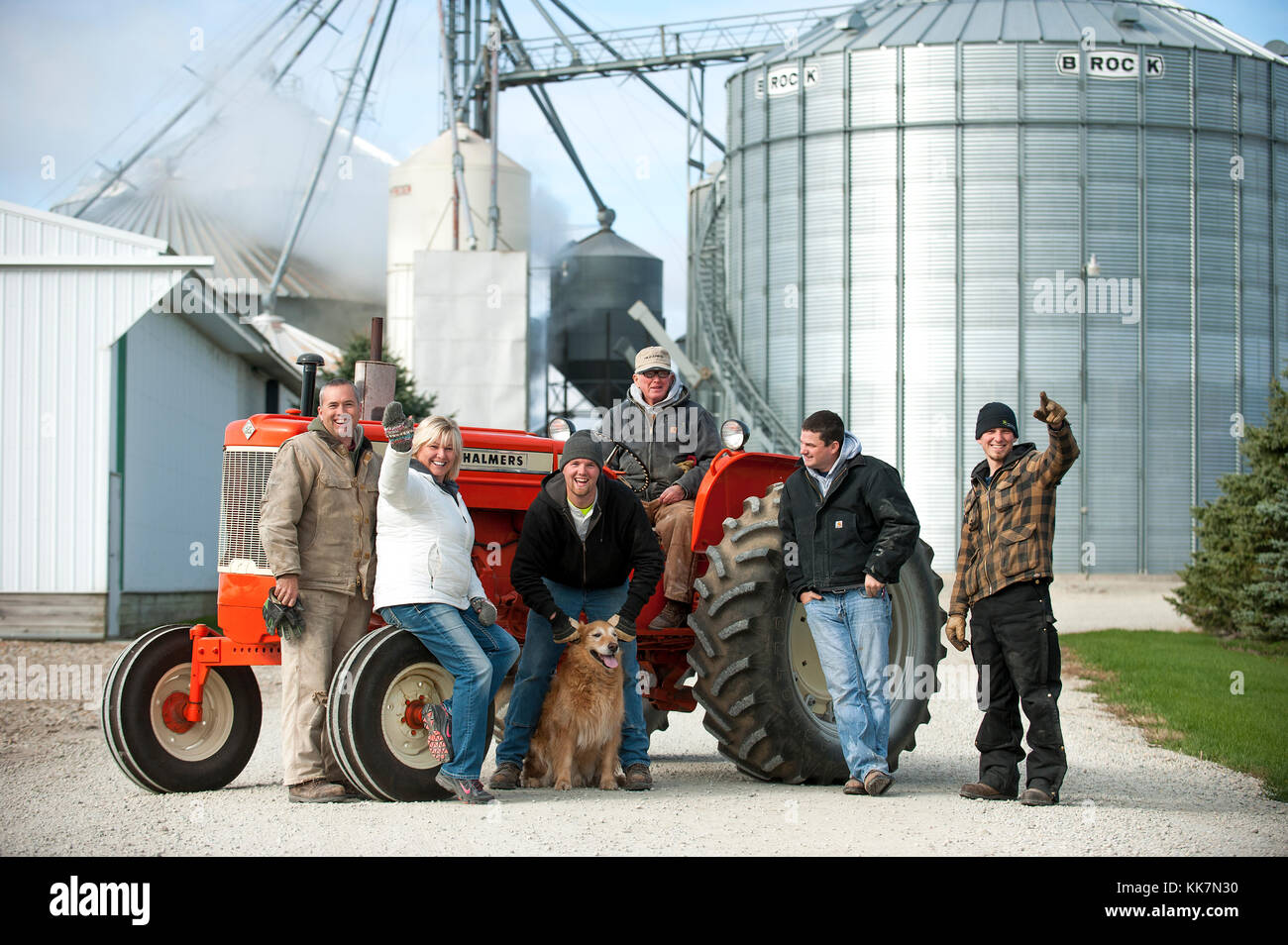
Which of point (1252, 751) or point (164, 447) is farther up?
point (164, 447)

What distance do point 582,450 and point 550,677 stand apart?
1.25 metres

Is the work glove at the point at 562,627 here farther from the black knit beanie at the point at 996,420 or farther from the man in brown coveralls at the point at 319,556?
the black knit beanie at the point at 996,420

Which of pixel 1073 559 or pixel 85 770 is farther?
pixel 1073 559

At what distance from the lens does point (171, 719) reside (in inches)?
288

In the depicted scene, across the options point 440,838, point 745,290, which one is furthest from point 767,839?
point 745,290

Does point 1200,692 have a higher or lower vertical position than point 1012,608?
lower

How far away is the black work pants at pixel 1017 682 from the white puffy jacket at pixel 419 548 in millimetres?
2596

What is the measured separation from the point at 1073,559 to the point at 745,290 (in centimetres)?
1073

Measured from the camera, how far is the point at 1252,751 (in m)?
9.48

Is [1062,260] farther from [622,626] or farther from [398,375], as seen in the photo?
[622,626]

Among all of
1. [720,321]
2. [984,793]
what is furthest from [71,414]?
[720,321]

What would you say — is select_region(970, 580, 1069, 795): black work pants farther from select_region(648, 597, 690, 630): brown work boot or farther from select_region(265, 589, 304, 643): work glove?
select_region(265, 589, 304, 643): work glove

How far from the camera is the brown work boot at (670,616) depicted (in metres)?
8.04

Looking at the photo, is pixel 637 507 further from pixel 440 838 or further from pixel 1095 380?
pixel 1095 380
